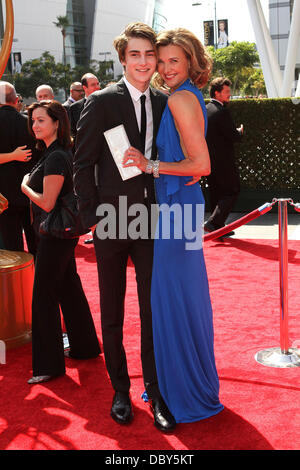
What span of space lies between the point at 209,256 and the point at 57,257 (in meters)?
3.84

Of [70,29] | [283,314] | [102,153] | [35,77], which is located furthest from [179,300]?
[70,29]

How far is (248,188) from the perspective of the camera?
35.2 ft

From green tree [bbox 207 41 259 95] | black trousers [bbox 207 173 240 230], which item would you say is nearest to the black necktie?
black trousers [bbox 207 173 240 230]

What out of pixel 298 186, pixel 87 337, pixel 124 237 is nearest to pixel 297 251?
pixel 298 186

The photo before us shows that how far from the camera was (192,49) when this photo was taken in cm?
314

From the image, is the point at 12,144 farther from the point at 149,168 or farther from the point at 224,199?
the point at 224,199

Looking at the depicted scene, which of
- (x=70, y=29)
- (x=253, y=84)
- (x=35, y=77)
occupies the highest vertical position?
(x=70, y=29)

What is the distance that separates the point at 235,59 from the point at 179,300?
77217 millimetres

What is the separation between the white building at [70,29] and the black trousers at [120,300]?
7971cm

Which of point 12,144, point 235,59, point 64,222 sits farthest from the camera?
point 235,59

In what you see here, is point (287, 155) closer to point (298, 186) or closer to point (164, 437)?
point (298, 186)

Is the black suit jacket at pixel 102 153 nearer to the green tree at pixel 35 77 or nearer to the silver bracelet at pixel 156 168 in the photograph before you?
the silver bracelet at pixel 156 168

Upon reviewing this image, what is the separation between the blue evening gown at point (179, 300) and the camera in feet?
10.9

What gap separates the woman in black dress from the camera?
400 centimetres
